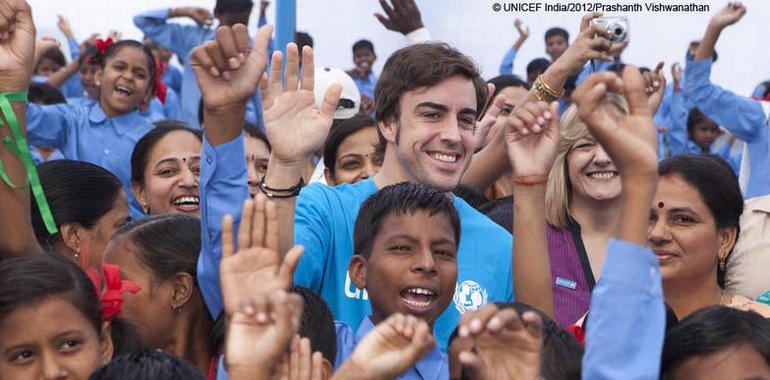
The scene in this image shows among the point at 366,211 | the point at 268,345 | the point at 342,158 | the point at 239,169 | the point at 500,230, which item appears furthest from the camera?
the point at 342,158

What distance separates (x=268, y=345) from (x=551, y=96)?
1988mm

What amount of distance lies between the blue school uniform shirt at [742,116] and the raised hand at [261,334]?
16.5ft

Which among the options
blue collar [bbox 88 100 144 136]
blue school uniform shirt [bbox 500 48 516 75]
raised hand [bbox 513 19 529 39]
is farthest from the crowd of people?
blue school uniform shirt [bbox 500 48 516 75]

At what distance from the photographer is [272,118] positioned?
3.02 m

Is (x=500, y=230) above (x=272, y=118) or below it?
below

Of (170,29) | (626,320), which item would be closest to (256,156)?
(626,320)

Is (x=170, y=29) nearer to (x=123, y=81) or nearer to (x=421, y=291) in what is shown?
(x=123, y=81)

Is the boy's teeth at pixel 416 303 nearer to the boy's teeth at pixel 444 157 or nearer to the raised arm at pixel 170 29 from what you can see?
the boy's teeth at pixel 444 157

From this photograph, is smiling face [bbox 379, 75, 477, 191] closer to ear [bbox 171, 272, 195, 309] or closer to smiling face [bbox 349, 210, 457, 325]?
smiling face [bbox 349, 210, 457, 325]

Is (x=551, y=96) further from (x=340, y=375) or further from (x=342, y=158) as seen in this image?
(x=340, y=375)

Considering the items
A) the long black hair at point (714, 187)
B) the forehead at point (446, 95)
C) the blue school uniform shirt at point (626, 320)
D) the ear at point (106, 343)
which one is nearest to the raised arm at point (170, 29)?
the forehead at point (446, 95)

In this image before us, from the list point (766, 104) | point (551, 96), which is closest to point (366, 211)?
point (551, 96)

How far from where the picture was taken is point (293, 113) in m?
3.04

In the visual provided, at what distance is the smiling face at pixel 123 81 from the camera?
6.50 m
